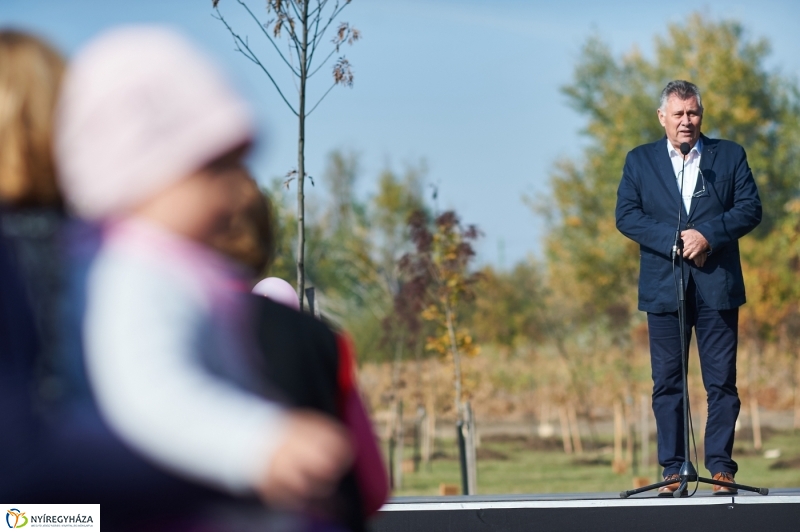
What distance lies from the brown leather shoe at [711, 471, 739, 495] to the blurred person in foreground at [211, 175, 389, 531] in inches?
117

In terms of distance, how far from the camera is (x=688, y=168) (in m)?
4.09

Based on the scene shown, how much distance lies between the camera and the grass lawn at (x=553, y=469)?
8938 millimetres

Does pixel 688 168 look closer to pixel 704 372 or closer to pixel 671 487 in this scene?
pixel 704 372

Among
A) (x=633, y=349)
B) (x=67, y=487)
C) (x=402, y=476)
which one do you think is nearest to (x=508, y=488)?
(x=402, y=476)

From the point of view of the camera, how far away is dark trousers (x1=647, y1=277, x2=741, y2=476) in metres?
3.99

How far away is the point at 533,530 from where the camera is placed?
3645 mm

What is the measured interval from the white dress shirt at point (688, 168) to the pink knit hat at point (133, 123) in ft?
11.2

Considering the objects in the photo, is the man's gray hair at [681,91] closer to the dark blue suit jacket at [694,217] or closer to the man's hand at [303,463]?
the dark blue suit jacket at [694,217]

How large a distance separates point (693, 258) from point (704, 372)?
52cm

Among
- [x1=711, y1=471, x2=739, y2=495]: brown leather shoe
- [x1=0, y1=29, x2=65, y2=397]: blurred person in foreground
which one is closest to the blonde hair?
[x1=0, y1=29, x2=65, y2=397]: blurred person in foreground

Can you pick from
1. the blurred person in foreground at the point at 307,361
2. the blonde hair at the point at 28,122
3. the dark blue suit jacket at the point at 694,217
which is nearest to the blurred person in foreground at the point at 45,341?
the blonde hair at the point at 28,122

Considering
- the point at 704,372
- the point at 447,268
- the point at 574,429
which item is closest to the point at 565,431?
the point at 574,429

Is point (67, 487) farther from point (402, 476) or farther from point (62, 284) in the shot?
point (402, 476)

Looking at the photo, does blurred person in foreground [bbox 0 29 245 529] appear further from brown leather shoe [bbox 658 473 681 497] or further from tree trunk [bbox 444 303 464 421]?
tree trunk [bbox 444 303 464 421]
